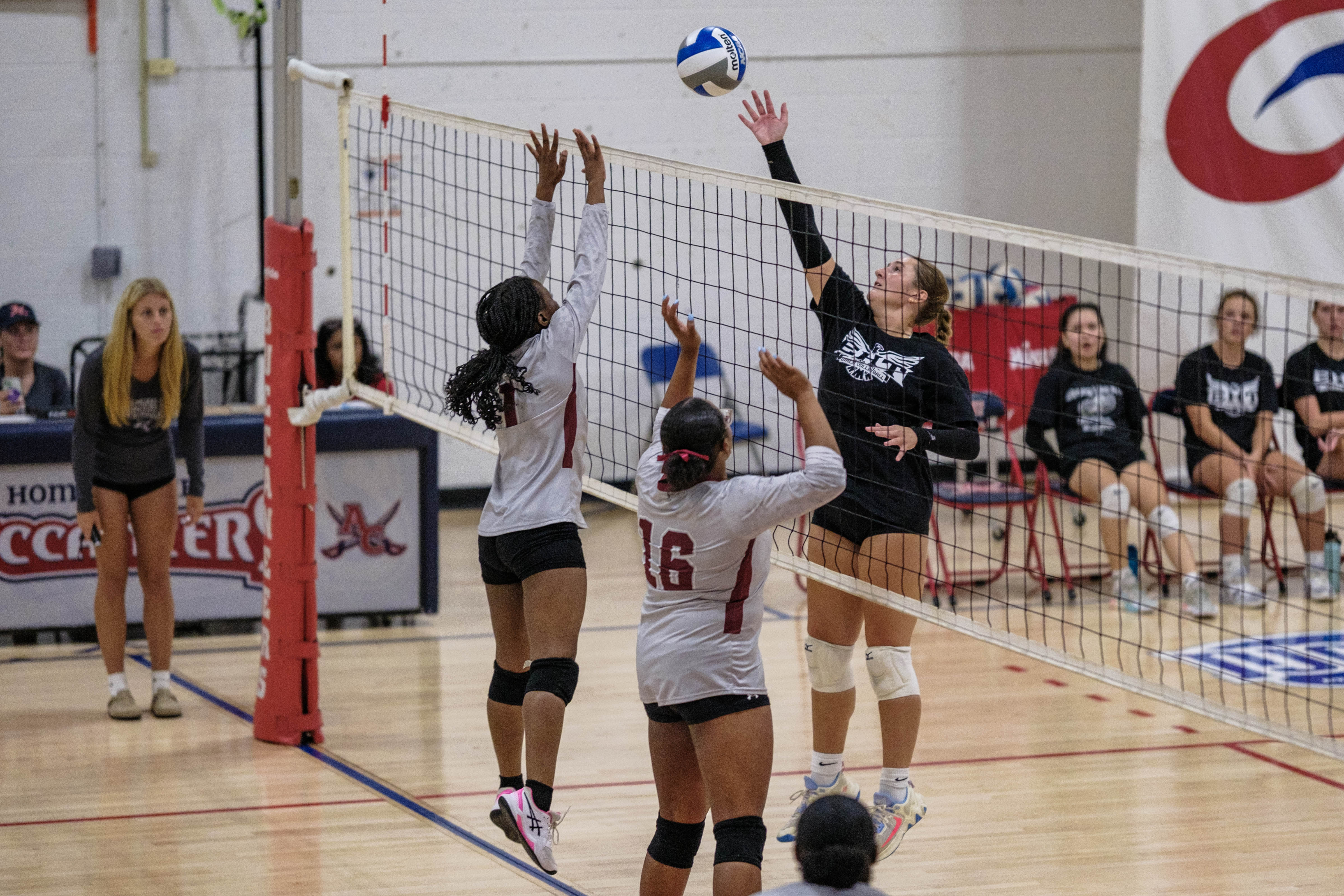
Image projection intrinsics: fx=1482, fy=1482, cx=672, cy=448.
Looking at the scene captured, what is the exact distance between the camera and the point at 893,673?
4566 millimetres

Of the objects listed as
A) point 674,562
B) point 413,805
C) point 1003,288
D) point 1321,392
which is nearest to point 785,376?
point 674,562

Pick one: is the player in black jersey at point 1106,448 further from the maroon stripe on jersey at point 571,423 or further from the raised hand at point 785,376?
the raised hand at point 785,376

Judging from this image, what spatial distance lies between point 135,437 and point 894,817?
3.56 m

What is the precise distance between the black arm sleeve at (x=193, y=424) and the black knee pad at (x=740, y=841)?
3673 millimetres

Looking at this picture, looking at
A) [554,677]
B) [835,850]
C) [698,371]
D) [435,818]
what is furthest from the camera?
[698,371]

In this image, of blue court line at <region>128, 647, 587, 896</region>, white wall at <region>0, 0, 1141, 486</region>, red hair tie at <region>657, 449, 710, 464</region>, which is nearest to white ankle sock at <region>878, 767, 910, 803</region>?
blue court line at <region>128, 647, 587, 896</region>

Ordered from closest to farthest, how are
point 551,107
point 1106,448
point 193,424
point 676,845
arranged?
point 676,845
point 193,424
point 1106,448
point 551,107

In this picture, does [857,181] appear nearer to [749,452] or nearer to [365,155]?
[749,452]

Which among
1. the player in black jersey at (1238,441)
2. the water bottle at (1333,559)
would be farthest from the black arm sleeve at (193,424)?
the water bottle at (1333,559)

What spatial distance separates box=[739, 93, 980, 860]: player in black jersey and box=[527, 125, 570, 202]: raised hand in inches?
22.8

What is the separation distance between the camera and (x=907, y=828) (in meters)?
4.61

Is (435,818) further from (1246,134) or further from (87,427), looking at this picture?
(1246,134)

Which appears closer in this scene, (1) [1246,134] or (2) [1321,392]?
(2) [1321,392]

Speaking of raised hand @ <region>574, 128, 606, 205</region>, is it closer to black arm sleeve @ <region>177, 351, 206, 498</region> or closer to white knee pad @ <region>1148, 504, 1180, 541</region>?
black arm sleeve @ <region>177, 351, 206, 498</region>
